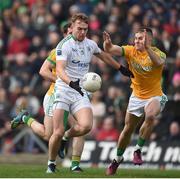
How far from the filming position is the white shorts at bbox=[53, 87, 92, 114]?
16250 mm

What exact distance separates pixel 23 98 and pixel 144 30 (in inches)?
332

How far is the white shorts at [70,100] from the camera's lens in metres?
16.2

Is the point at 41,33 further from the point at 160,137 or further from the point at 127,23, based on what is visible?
the point at 160,137

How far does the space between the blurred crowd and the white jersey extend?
14.8ft

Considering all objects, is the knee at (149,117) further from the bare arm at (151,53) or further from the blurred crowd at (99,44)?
the blurred crowd at (99,44)

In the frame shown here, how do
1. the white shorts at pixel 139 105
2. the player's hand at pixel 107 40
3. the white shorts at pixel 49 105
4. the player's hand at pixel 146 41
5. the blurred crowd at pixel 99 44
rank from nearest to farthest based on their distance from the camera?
the player's hand at pixel 146 41, the player's hand at pixel 107 40, the white shorts at pixel 139 105, the white shorts at pixel 49 105, the blurred crowd at pixel 99 44

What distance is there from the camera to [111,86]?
23.1 m

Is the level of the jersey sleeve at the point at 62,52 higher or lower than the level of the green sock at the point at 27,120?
higher

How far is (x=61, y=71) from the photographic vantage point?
15906mm

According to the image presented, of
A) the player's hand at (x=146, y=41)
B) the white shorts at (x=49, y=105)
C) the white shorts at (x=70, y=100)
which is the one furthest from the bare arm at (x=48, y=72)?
the player's hand at (x=146, y=41)

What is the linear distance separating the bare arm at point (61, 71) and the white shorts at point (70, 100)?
397 mm

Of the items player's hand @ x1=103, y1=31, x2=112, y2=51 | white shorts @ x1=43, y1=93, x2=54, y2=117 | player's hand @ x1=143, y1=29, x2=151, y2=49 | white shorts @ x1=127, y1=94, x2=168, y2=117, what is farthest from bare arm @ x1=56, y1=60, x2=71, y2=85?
white shorts @ x1=127, y1=94, x2=168, y2=117

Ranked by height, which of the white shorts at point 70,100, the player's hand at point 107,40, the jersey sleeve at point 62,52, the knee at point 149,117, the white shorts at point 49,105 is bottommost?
the white shorts at point 49,105

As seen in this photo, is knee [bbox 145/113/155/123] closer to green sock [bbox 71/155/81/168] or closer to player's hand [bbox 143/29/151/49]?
player's hand [bbox 143/29/151/49]
